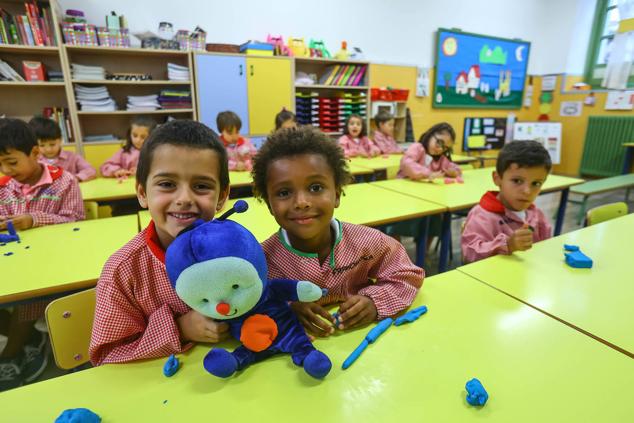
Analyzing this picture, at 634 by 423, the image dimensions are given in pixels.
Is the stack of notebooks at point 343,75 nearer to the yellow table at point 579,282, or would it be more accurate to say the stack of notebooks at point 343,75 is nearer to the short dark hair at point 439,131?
the short dark hair at point 439,131

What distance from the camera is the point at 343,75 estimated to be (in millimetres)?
4930

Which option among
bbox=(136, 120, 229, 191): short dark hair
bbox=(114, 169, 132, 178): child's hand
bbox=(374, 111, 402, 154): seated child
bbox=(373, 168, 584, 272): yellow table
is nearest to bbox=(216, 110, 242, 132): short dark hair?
bbox=(114, 169, 132, 178): child's hand

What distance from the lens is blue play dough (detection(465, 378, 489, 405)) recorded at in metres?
0.65

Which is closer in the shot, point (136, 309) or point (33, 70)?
point (136, 309)

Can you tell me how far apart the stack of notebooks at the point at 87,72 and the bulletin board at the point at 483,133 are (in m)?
5.73

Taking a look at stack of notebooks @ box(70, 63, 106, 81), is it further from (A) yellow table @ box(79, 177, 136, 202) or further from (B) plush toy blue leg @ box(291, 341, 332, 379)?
(B) plush toy blue leg @ box(291, 341, 332, 379)

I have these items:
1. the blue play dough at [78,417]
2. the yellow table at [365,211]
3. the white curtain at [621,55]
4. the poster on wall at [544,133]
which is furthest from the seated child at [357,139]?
the white curtain at [621,55]

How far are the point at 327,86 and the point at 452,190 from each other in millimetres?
2824

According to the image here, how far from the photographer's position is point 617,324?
0.90 meters

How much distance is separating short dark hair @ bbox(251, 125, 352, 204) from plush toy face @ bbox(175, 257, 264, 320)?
43cm

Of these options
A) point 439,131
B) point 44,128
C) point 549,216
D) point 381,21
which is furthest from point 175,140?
point 381,21

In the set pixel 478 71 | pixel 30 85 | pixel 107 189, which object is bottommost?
pixel 107 189

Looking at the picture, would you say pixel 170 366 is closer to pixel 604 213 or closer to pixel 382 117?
pixel 604 213

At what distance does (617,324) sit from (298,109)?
436 cm
